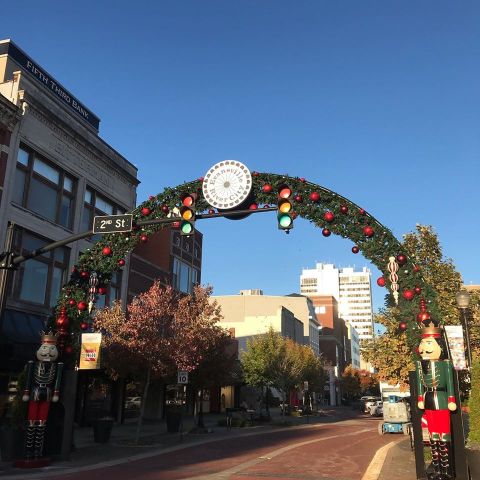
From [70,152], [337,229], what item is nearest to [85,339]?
[337,229]

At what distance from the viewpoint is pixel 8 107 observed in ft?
70.8

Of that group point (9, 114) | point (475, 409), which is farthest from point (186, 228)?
point (9, 114)

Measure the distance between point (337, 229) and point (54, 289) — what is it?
1578 cm

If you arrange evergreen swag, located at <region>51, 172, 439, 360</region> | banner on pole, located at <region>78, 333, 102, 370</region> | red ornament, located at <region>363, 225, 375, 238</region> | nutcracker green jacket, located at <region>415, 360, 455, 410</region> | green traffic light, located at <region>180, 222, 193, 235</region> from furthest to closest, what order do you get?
banner on pole, located at <region>78, 333, 102, 370</region> < red ornament, located at <region>363, 225, 375, 238</region> < evergreen swag, located at <region>51, 172, 439, 360</region> < green traffic light, located at <region>180, 222, 193, 235</region> < nutcracker green jacket, located at <region>415, 360, 455, 410</region>

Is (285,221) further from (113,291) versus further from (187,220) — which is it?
(113,291)

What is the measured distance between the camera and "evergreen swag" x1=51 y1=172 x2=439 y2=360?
1276 cm

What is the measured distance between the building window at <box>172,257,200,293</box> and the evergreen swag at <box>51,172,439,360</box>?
23.4m

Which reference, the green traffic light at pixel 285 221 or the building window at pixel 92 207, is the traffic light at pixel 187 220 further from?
the building window at pixel 92 207

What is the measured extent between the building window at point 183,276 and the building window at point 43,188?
574 inches

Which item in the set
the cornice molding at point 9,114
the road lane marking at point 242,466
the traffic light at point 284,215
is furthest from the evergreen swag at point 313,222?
the cornice molding at point 9,114

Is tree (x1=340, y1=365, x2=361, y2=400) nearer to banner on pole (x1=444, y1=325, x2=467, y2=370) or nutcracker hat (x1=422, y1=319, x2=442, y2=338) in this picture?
banner on pole (x1=444, y1=325, x2=467, y2=370)

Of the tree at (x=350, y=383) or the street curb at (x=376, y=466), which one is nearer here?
the street curb at (x=376, y=466)

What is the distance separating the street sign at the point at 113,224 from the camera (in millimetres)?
12930

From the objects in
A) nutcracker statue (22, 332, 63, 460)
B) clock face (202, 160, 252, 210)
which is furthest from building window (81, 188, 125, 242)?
clock face (202, 160, 252, 210)
